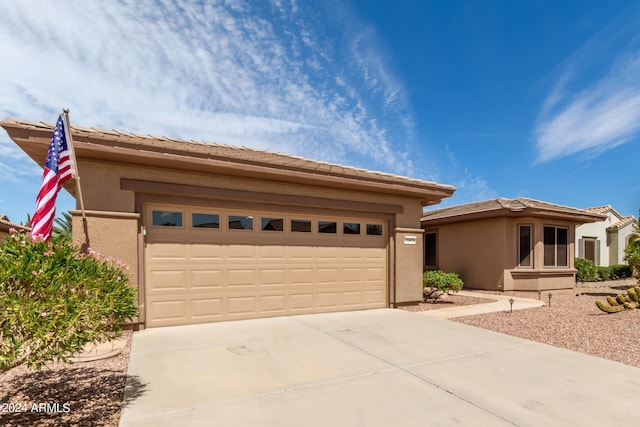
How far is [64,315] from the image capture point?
260 cm

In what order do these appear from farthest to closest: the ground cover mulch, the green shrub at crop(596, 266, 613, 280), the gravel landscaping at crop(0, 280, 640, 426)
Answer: the green shrub at crop(596, 266, 613, 280) < the gravel landscaping at crop(0, 280, 640, 426) < the ground cover mulch

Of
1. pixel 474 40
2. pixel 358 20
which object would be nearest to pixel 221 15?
pixel 358 20

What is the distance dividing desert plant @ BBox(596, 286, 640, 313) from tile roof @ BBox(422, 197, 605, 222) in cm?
472

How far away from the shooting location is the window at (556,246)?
554 inches

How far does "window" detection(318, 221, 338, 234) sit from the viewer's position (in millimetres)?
8805

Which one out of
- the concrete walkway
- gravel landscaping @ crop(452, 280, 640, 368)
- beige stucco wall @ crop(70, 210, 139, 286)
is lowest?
the concrete walkway

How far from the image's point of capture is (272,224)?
8242 mm

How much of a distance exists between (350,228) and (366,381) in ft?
17.2

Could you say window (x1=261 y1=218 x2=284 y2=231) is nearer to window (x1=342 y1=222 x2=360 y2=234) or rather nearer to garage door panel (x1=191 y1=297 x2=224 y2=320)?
window (x1=342 y1=222 x2=360 y2=234)

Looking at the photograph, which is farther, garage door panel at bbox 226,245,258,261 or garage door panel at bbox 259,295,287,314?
garage door panel at bbox 259,295,287,314

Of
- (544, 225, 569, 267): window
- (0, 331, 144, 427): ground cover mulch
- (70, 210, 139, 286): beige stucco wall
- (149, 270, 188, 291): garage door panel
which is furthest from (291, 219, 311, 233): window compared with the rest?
(544, 225, 569, 267): window

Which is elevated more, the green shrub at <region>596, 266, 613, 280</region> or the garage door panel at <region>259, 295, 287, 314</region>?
the garage door panel at <region>259, 295, 287, 314</region>

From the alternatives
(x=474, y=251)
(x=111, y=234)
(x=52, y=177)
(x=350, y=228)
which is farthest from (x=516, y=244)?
(x=52, y=177)

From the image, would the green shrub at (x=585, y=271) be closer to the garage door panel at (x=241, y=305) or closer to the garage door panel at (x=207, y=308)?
the garage door panel at (x=241, y=305)
